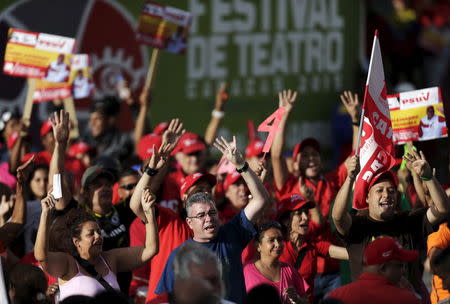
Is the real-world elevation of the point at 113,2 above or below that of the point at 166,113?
above

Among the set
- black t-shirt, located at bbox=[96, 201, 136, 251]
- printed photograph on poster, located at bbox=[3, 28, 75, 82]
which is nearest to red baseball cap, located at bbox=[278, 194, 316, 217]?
black t-shirt, located at bbox=[96, 201, 136, 251]

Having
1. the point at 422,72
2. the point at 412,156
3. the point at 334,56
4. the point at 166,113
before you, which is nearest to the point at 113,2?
the point at 166,113

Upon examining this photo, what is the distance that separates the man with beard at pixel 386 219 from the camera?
736 centimetres

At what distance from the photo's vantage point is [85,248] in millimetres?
6918

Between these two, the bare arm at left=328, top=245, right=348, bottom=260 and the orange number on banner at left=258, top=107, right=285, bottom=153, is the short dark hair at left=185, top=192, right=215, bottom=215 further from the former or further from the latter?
the bare arm at left=328, top=245, right=348, bottom=260

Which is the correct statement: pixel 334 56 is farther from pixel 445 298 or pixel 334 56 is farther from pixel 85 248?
pixel 85 248

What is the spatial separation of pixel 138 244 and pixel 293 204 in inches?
49.2

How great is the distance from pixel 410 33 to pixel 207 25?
4.51 metres

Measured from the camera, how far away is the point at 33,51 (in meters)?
10.5

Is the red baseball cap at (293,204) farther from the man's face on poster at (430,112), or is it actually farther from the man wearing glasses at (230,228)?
the man's face on poster at (430,112)

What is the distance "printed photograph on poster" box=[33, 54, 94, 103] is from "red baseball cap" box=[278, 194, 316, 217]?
3.38m

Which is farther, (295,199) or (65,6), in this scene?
(65,6)

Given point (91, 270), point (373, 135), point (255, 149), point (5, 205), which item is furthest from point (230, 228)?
point (255, 149)

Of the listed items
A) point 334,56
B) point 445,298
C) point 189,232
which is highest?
point 334,56
